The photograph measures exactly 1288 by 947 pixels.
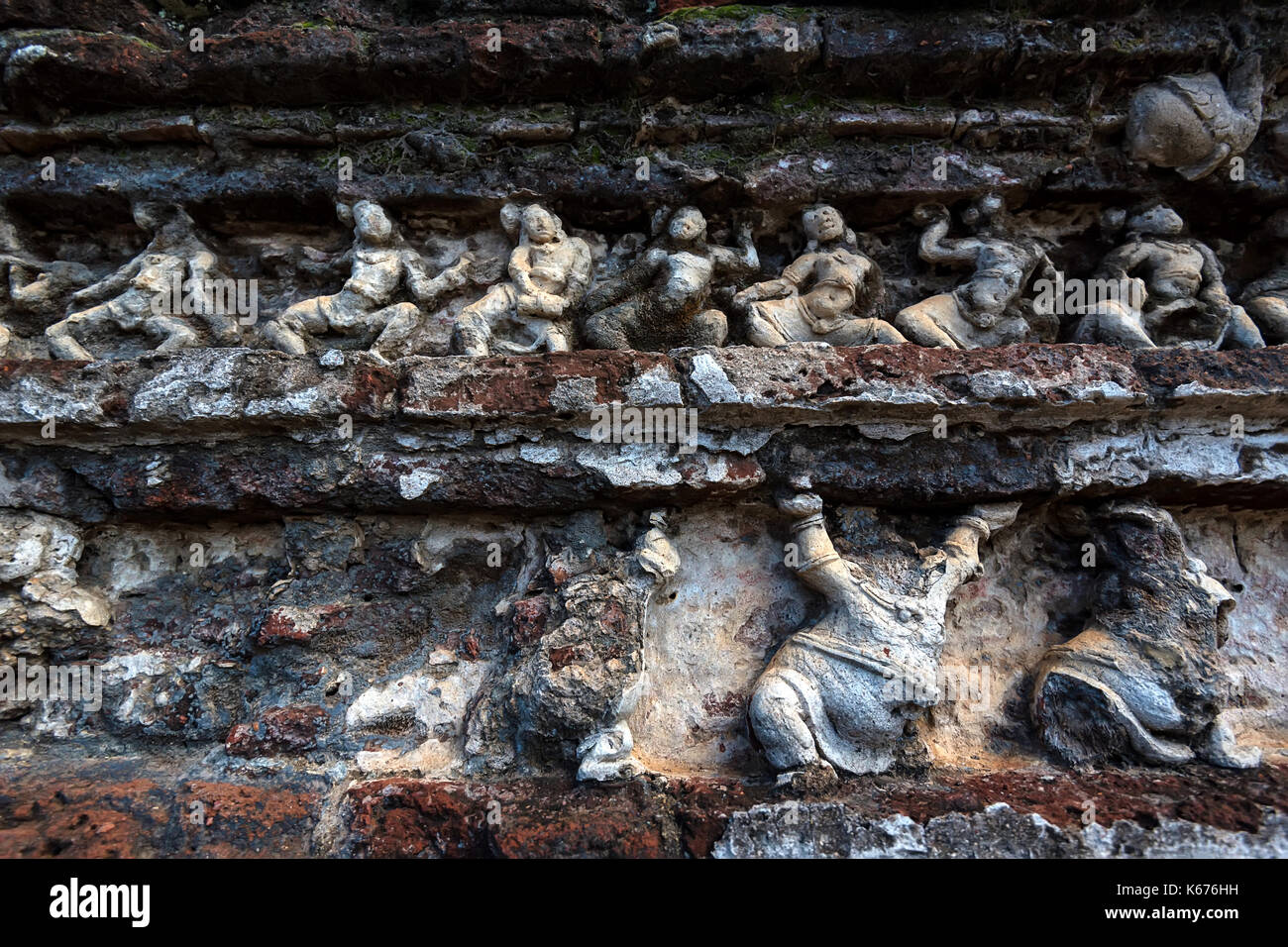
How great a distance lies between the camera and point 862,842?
2.44 metres

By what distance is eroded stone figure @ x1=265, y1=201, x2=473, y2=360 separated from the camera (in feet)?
11.8

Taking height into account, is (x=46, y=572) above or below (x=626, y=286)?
below

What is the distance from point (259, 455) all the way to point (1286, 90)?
6201 mm

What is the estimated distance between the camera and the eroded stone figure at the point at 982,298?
3557 mm

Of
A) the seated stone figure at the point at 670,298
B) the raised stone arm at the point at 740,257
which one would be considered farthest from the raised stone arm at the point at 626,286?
the raised stone arm at the point at 740,257

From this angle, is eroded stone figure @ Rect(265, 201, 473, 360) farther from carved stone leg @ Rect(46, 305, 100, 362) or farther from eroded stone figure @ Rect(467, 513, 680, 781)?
eroded stone figure @ Rect(467, 513, 680, 781)

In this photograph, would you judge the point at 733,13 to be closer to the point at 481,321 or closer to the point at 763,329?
the point at 763,329

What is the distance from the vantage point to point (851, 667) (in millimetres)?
A: 2838

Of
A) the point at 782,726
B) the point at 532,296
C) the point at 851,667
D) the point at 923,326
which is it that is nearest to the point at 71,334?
the point at 532,296

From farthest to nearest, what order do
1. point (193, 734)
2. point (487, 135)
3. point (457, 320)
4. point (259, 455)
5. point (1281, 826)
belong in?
1. point (487, 135)
2. point (457, 320)
3. point (259, 455)
4. point (193, 734)
5. point (1281, 826)

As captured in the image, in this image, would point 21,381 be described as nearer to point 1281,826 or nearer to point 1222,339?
point 1281,826

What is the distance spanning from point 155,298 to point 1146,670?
5.39 metres

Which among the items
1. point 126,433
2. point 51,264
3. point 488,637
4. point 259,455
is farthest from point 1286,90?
point 51,264

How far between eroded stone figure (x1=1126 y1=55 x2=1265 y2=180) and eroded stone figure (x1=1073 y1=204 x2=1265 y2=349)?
11.6 inches
